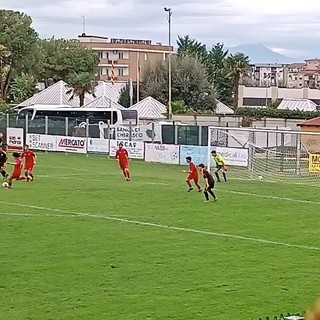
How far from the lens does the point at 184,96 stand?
308ft

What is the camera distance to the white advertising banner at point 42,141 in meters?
53.3

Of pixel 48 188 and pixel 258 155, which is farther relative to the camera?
pixel 258 155

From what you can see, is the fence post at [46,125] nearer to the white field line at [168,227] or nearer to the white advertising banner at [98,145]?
the white advertising banner at [98,145]

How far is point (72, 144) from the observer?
2067 inches

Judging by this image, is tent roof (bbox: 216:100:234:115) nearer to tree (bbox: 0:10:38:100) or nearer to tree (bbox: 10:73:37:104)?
tree (bbox: 0:10:38:100)

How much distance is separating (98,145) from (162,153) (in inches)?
218

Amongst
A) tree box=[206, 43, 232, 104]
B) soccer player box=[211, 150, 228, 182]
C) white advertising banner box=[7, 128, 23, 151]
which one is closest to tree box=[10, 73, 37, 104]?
tree box=[206, 43, 232, 104]

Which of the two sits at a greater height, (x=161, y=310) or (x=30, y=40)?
(x=30, y=40)

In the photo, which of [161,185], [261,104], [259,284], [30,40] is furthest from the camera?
[261,104]

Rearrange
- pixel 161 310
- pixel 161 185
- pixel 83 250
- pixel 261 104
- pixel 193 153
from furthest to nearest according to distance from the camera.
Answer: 1. pixel 261 104
2. pixel 193 153
3. pixel 161 185
4. pixel 83 250
5. pixel 161 310

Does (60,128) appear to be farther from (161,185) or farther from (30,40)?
(30,40)

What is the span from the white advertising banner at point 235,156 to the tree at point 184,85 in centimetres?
4988

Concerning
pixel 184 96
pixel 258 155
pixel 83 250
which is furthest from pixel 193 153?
pixel 184 96

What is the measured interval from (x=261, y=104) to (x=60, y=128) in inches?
2528
